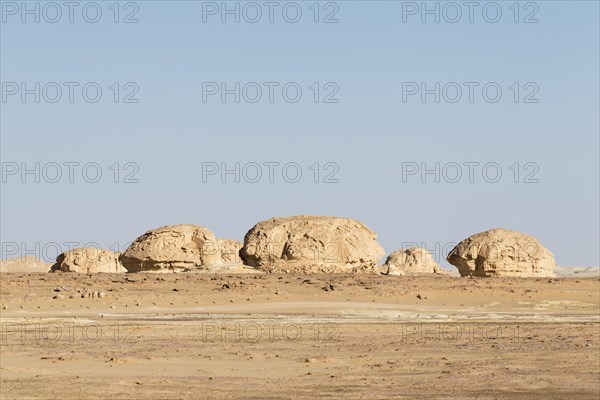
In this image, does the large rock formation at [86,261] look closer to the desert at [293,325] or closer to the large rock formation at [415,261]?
the desert at [293,325]

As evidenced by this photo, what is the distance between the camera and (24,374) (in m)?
16.9

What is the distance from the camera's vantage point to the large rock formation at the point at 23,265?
6600 centimetres

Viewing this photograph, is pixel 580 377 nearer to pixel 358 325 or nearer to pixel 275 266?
pixel 358 325

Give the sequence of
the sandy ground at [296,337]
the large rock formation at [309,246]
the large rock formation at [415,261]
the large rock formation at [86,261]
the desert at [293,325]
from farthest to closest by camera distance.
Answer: the large rock formation at [415,261] < the large rock formation at [86,261] < the large rock formation at [309,246] < the desert at [293,325] < the sandy ground at [296,337]

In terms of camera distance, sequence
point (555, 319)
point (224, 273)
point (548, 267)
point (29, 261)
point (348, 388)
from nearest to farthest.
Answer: point (348, 388), point (555, 319), point (224, 273), point (548, 267), point (29, 261)

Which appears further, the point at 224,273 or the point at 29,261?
the point at 29,261

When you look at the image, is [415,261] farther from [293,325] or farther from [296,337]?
[296,337]

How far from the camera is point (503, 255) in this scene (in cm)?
3947

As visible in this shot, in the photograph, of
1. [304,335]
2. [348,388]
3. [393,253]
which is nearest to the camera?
[348,388]

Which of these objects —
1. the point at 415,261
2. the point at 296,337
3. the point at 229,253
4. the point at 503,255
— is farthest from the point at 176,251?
the point at 415,261

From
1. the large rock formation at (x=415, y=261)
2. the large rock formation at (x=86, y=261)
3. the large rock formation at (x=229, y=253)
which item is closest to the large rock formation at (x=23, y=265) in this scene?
the large rock formation at (x=86, y=261)

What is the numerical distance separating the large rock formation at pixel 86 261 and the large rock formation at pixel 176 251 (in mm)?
8416

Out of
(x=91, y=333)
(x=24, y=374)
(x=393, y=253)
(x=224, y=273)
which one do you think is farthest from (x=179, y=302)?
(x=393, y=253)

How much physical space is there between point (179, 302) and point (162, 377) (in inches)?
568
